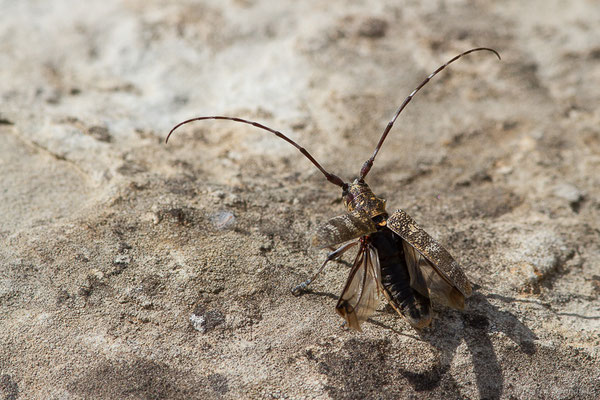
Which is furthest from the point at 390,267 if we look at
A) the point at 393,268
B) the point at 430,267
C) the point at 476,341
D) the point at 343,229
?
the point at 476,341

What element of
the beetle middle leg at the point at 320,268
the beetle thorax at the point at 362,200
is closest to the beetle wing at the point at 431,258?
the beetle thorax at the point at 362,200

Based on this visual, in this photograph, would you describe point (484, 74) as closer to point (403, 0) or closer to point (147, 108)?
point (403, 0)

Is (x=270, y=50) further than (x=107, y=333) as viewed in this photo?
Yes

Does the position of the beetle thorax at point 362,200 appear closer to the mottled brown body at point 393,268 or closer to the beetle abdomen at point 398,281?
the mottled brown body at point 393,268

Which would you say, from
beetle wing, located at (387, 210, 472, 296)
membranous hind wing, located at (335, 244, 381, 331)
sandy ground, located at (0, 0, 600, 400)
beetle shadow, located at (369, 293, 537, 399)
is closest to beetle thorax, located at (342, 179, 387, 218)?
beetle wing, located at (387, 210, 472, 296)

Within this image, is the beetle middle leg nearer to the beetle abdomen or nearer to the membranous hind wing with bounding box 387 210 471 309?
the beetle abdomen

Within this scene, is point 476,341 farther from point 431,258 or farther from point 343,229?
point 343,229

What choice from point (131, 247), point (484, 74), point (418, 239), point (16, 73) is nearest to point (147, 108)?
point (16, 73)
